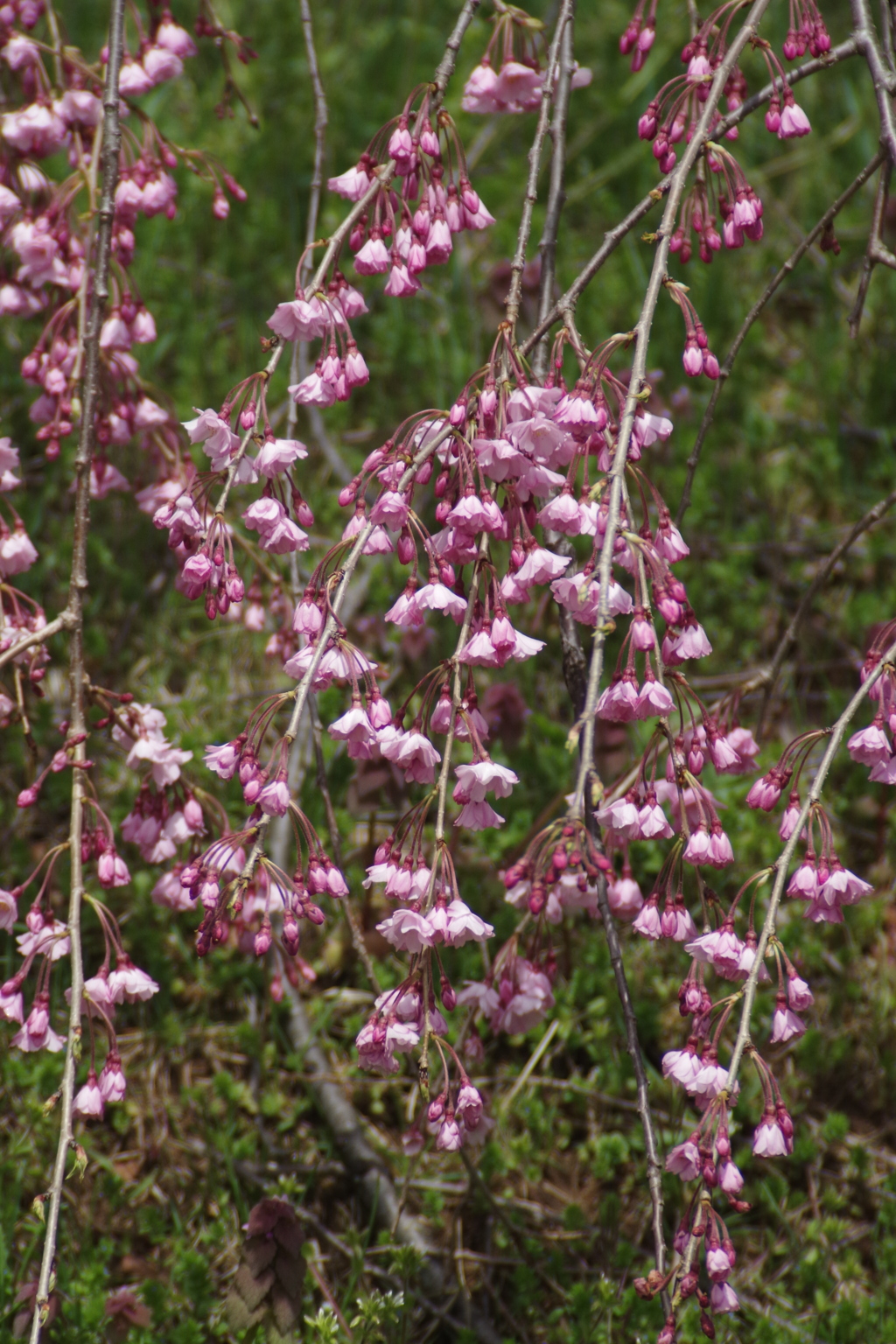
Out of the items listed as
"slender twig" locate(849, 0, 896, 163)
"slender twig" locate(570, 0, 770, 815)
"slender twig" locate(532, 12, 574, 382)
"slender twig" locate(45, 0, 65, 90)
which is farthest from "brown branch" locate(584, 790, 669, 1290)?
"slender twig" locate(45, 0, 65, 90)

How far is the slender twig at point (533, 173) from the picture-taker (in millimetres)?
1947

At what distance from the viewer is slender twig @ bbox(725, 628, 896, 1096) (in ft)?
5.23

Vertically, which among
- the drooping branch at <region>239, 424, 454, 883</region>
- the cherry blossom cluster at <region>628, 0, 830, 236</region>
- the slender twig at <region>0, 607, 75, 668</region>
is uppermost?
the cherry blossom cluster at <region>628, 0, 830, 236</region>

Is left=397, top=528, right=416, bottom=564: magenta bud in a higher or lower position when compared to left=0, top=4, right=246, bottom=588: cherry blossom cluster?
lower

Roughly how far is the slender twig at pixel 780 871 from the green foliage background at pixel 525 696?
1.03m

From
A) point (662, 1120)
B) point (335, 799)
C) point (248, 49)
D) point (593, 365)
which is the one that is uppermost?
point (248, 49)

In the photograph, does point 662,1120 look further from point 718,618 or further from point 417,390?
point 417,390

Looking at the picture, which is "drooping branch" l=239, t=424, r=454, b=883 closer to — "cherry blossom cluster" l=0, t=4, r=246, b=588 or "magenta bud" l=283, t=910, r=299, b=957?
"magenta bud" l=283, t=910, r=299, b=957

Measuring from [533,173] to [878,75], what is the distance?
2.02ft

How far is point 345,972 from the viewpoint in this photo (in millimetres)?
3109

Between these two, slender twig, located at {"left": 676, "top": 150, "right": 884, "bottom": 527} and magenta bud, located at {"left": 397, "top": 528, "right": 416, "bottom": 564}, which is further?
slender twig, located at {"left": 676, "top": 150, "right": 884, "bottom": 527}

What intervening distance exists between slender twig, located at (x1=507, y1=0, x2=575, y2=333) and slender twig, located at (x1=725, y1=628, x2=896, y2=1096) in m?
0.81

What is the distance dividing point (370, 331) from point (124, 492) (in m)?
1.20

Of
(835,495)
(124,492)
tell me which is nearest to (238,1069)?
(124,492)
